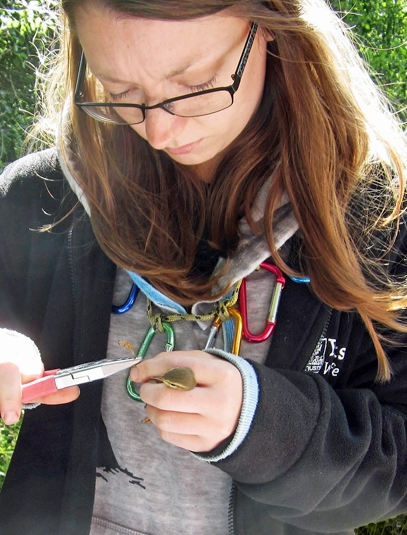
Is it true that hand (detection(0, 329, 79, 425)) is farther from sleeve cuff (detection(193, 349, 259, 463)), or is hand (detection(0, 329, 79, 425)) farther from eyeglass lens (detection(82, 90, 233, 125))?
eyeglass lens (detection(82, 90, 233, 125))

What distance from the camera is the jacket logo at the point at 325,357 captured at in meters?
1.49

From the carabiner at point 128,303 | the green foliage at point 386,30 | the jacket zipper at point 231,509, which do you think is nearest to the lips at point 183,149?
the carabiner at point 128,303

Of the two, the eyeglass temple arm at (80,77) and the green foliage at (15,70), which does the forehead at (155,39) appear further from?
the green foliage at (15,70)

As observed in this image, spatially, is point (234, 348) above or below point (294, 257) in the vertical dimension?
below

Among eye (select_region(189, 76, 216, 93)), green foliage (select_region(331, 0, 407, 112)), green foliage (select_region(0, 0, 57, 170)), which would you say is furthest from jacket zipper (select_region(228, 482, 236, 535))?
green foliage (select_region(331, 0, 407, 112))

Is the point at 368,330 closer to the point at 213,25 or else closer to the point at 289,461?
the point at 289,461

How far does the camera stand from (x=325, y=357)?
1.50 meters

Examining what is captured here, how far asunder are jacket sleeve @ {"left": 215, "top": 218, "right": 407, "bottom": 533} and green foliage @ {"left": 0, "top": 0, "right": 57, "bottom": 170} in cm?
278

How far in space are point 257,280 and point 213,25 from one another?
0.61 meters

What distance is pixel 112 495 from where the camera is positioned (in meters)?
1.64

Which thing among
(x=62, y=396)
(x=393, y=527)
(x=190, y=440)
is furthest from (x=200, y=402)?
(x=393, y=527)

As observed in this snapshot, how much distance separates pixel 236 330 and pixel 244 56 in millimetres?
626

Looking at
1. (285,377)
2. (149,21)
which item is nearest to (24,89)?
(149,21)

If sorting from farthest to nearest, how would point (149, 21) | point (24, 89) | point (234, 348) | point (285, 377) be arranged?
1. point (24, 89)
2. point (234, 348)
3. point (285, 377)
4. point (149, 21)
